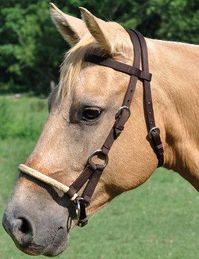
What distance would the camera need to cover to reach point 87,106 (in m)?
3.38

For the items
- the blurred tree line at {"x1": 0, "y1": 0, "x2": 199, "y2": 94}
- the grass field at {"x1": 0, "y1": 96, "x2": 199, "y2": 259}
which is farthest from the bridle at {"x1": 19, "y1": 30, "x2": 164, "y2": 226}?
the blurred tree line at {"x1": 0, "y1": 0, "x2": 199, "y2": 94}

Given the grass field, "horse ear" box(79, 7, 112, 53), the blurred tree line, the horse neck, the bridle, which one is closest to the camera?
"horse ear" box(79, 7, 112, 53)

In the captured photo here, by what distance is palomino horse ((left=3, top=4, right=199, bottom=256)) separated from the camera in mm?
3355

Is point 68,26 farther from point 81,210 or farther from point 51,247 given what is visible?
point 51,247

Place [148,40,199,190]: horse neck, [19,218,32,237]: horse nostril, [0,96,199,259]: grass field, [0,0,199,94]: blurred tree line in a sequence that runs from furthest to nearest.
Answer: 1. [0,0,199,94]: blurred tree line
2. [0,96,199,259]: grass field
3. [148,40,199,190]: horse neck
4. [19,218,32,237]: horse nostril

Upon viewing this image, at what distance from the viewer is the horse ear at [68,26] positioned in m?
3.61

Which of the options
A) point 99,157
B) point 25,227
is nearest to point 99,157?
point 99,157

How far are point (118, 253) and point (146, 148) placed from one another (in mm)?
4930

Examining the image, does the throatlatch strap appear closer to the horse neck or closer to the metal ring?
the horse neck

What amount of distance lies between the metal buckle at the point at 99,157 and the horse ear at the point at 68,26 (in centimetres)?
65

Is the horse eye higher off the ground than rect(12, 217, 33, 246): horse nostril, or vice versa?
the horse eye

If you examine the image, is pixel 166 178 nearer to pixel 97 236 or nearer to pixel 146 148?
pixel 97 236

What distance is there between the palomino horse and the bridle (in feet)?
0.09

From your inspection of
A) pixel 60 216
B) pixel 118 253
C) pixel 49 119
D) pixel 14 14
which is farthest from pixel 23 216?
pixel 14 14
